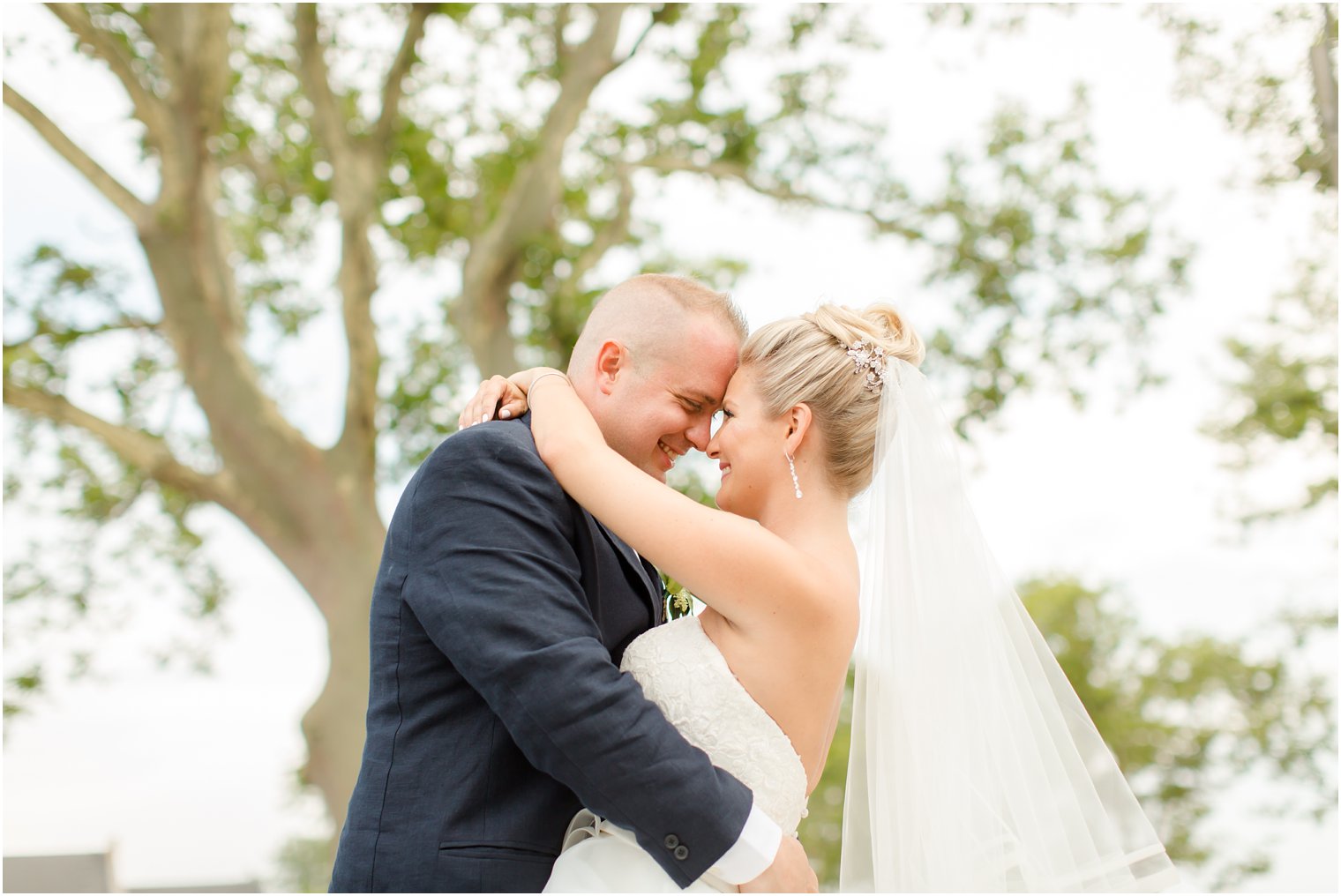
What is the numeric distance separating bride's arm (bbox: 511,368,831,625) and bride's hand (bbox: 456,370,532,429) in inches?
8.4

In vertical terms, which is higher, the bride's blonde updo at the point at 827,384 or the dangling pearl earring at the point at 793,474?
the bride's blonde updo at the point at 827,384

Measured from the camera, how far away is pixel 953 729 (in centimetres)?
267

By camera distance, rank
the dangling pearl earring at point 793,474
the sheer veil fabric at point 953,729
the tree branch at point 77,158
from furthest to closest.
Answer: the tree branch at point 77,158, the dangling pearl earring at point 793,474, the sheer veil fabric at point 953,729

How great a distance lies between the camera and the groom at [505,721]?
200 cm

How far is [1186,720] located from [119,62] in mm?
24064

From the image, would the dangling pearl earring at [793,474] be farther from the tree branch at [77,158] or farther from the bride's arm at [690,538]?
the tree branch at [77,158]

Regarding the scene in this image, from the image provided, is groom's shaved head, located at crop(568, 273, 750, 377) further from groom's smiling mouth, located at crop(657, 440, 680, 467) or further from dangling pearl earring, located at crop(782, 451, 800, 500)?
dangling pearl earring, located at crop(782, 451, 800, 500)

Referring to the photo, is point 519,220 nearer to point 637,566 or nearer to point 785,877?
point 637,566

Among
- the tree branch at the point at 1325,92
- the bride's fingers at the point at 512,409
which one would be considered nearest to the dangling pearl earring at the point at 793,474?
the bride's fingers at the point at 512,409

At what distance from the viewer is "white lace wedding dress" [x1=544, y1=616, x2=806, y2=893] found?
2.28 meters

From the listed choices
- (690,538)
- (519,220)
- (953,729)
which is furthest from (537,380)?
(519,220)

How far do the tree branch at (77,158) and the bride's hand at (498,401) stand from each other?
6.48m

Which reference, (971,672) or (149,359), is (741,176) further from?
(971,672)

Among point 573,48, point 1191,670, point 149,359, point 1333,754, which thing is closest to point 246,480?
point 149,359
